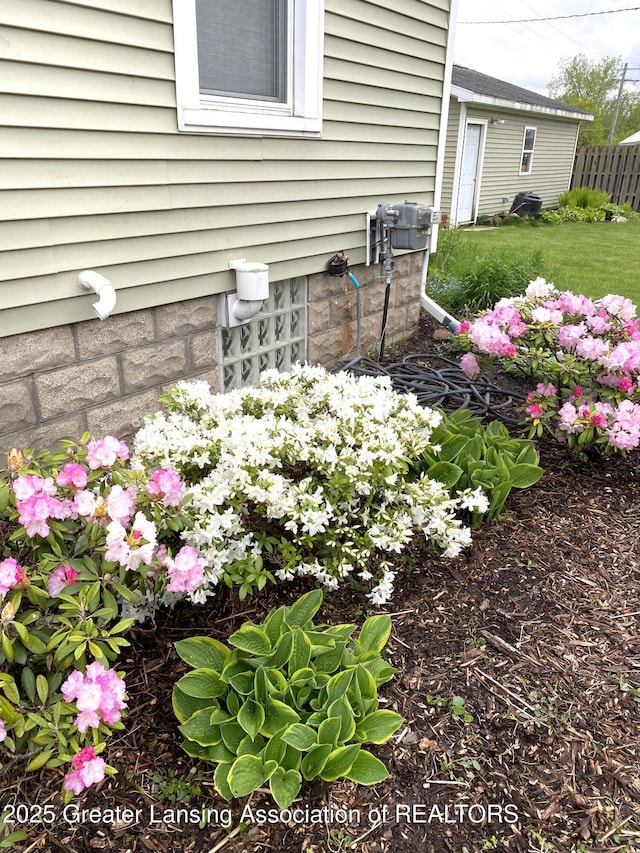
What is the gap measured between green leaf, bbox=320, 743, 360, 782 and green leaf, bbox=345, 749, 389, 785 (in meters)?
0.03

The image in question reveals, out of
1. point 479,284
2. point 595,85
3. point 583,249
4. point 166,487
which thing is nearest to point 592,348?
point 166,487

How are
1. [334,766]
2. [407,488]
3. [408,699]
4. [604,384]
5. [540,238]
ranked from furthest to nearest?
[540,238], [604,384], [407,488], [408,699], [334,766]

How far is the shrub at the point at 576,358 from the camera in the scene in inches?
117

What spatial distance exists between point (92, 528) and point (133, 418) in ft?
5.52

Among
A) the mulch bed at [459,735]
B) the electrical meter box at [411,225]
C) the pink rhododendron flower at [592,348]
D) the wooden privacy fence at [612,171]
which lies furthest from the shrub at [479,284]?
the wooden privacy fence at [612,171]

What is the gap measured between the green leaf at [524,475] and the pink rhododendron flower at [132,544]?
174 cm

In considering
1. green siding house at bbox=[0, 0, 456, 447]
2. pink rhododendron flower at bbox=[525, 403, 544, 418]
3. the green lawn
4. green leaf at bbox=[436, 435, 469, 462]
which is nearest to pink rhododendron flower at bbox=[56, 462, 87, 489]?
green siding house at bbox=[0, 0, 456, 447]

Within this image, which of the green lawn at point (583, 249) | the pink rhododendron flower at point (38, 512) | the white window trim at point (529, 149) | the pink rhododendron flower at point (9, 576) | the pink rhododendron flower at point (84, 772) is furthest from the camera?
the white window trim at point (529, 149)

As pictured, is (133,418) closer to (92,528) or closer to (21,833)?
(92,528)

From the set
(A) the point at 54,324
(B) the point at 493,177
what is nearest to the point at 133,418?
(A) the point at 54,324

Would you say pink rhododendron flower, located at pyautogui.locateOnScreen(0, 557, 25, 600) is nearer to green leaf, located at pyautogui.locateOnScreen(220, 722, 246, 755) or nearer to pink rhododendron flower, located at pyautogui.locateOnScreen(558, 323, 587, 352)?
green leaf, located at pyautogui.locateOnScreen(220, 722, 246, 755)

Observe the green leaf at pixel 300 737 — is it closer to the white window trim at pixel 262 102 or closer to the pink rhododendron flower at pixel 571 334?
the pink rhododendron flower at pixel 571 334

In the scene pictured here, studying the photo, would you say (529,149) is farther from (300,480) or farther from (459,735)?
(459,735)

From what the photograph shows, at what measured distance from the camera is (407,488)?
7.54 feet
